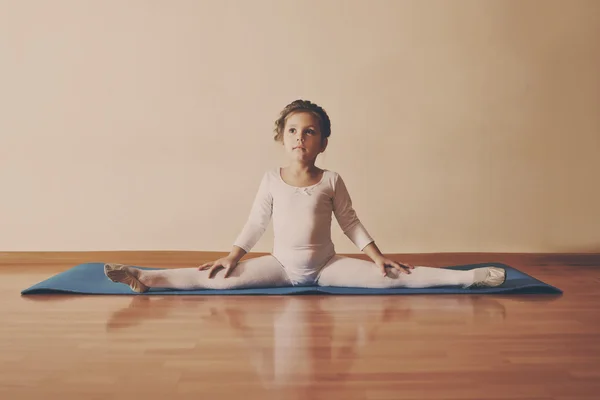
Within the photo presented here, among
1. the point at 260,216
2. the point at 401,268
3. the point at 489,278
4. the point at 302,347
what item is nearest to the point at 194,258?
the point at 260,216

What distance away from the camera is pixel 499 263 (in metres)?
2.61

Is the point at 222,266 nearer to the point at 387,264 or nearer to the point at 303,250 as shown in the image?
the point at 303,250

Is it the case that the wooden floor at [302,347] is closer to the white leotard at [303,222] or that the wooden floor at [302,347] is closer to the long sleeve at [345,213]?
the white leotard at [303,222]

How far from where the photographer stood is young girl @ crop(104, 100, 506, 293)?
6.81 ft

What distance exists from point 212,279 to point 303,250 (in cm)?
33

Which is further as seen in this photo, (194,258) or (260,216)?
(194,258)

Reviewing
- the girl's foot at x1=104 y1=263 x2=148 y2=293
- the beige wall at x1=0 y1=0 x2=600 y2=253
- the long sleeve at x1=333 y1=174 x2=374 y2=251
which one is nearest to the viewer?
the girl's foot at x1=104 y1=263 x2=148 y2=293

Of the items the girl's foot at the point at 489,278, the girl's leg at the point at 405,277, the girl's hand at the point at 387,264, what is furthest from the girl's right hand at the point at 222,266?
the girl's foot at the point at 489,278

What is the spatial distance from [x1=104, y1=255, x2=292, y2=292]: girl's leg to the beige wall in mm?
694

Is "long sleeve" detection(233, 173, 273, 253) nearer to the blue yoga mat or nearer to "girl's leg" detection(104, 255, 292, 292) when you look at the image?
"girl's leg" detection(104, 255, 292, 292)

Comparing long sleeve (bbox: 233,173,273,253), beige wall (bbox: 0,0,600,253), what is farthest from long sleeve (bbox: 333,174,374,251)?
beige wall (bbox: 0,0,600,253)

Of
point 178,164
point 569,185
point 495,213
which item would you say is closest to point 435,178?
point 495,213

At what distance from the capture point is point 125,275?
6.55 ft

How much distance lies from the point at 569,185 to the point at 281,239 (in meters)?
1.45
